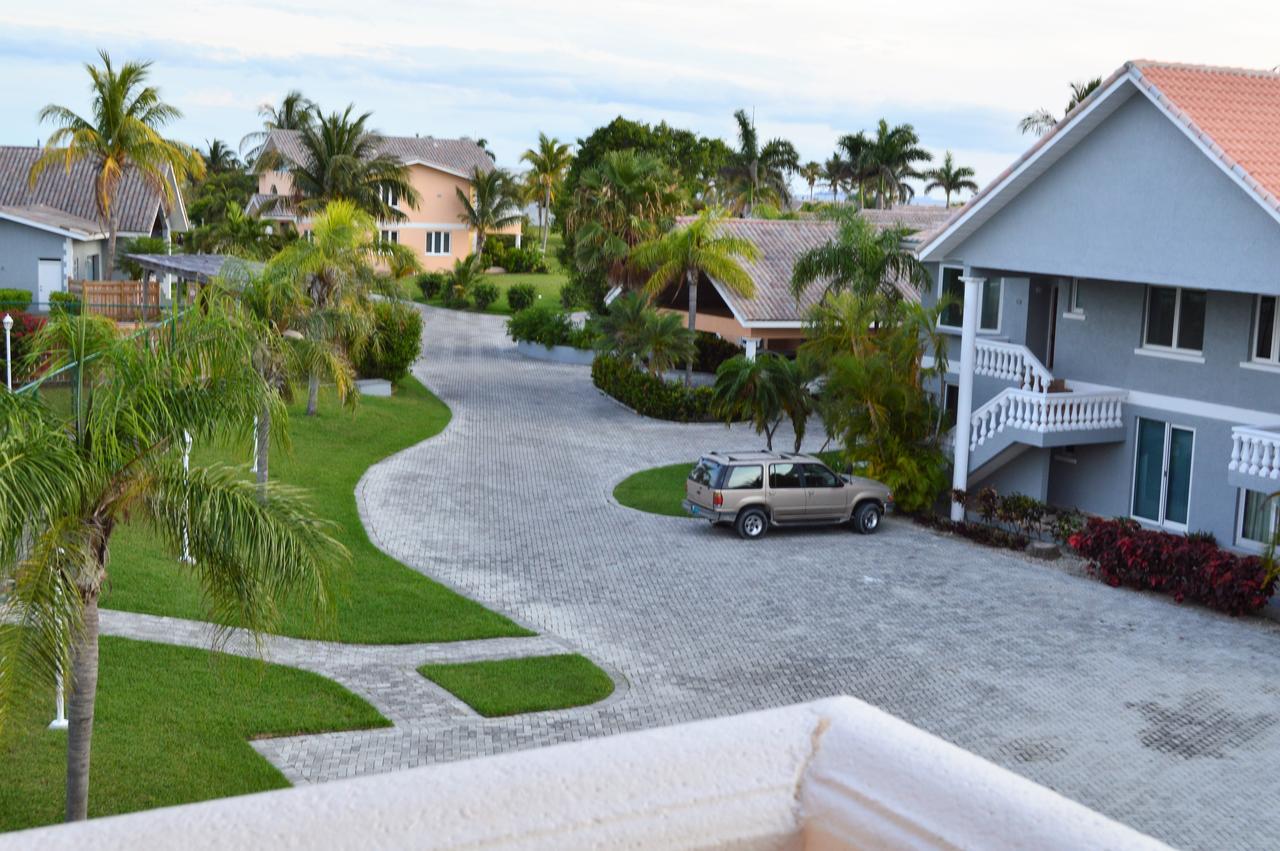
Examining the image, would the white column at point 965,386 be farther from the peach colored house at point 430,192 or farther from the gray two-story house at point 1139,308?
the peach colored house at point 430,192

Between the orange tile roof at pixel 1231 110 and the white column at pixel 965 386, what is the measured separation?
5228 millimetres

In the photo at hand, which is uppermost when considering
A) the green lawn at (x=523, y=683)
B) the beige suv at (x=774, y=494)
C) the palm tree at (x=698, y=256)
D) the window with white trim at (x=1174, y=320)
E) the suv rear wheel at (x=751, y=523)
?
the palm tree at (x=698, y=256)

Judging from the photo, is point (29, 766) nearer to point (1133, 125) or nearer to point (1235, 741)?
point (1235, 741)

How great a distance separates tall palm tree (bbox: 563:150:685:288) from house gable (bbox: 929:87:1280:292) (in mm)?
17654

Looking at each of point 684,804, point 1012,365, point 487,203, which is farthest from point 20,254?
point 684,804

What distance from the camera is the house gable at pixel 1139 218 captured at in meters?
21.3

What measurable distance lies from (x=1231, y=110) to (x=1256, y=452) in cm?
610

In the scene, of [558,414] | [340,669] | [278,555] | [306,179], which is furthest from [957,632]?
[306,179]

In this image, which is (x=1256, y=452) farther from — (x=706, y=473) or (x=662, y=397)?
(x=662, y=397)

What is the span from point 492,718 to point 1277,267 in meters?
13.9

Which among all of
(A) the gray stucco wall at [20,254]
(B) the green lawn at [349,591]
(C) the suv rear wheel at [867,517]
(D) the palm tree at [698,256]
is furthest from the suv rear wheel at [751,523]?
(A) the gray stucco wall at [20,254]

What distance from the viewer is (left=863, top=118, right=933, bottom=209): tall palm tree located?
77.6 metres

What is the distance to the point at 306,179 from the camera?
4656 centimetres

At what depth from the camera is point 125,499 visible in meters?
10.8
